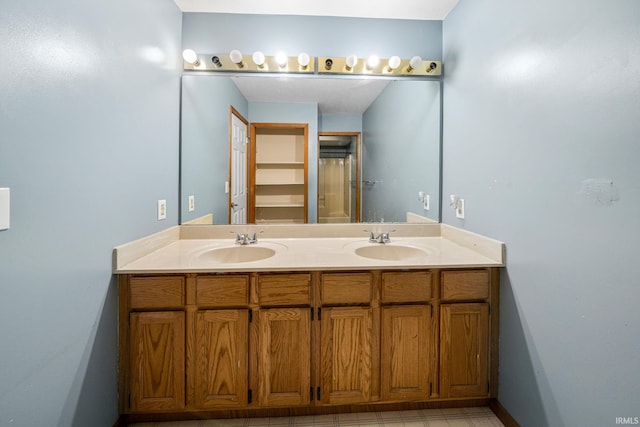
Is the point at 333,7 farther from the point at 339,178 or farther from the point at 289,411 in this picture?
the point at 289,411

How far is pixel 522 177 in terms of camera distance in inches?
53.8

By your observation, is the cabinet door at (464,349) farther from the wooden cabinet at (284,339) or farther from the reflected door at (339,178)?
the reflected door at (339,178)

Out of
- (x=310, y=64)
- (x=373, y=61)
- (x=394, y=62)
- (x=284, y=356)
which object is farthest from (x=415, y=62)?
(x=284, y=356)

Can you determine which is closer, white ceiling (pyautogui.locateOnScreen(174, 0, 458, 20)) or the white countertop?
the white countertop

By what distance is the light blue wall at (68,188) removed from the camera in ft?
2.89

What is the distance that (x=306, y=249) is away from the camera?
5.87 ft

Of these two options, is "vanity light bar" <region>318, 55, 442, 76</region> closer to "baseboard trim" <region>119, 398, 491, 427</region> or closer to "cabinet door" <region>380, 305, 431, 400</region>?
"cabinet door" <region>380, 305, 431, 400</region>

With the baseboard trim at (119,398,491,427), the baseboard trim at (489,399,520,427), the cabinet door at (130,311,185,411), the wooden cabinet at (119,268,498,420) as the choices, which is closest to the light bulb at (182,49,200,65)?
the wooden cabinet at (119,268,498,420)

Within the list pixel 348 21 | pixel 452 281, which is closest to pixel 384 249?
pixel 452 281

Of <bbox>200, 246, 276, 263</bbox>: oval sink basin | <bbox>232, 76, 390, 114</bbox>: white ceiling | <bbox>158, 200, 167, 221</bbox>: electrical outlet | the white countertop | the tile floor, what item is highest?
<bbox>232, 76, 390, 114</bbox>: white ceiling

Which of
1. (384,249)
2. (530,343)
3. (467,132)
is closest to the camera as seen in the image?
(530,343)

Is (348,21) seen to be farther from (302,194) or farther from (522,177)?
(522,177)

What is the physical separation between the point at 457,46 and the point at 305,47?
0.95m

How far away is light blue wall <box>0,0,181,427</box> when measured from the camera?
879 millimetres
